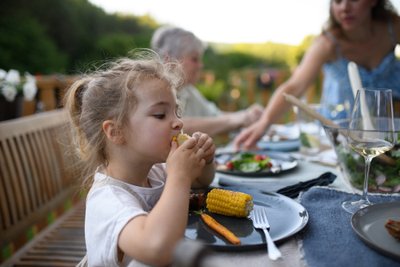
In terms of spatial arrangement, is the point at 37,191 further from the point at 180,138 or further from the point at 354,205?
the point at 354,205

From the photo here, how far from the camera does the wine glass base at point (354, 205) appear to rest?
3.44 feet

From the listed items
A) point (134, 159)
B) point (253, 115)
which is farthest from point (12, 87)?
point (134, 159)

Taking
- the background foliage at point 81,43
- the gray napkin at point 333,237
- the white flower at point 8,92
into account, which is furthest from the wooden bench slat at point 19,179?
the background foliage at point 81,43

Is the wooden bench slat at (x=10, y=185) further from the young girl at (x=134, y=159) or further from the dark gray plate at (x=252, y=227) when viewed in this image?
the dark gray plate at (x=252, y=227)

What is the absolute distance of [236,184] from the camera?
141 cm

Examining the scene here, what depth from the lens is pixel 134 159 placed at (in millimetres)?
1164

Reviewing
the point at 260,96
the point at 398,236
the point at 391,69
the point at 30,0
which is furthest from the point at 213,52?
the point at 398,236

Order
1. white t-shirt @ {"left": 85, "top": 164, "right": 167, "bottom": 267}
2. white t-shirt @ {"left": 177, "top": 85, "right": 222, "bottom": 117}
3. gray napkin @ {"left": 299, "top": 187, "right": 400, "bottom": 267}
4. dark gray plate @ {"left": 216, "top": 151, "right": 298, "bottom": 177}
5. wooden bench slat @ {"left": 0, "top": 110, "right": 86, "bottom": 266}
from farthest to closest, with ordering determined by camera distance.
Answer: white t-shirt @ {"left": 177, "top": 85, "right": 222, "bottom": 117} < wooden bench slat @ {"left": 0, "top": 110, "right": 86, "bottom": 266} < dark gray plate @ {"left": 216, "top": 151, "right": 298, "bottom": 177} < white t-shirt @ {"left": 85, "top": 164, "right": 167, "bottom": 267} < gray napkin @ {"left": 299, "top": 187, "right": 400, "bottom": 267}

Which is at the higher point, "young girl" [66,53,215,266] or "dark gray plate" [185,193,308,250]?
"young girl" [66,53,215,266]

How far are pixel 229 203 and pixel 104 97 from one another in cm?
51

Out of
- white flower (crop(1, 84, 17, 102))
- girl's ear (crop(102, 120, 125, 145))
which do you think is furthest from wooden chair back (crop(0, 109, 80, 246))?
girl's ear (crop(102, 120, 125, 145))

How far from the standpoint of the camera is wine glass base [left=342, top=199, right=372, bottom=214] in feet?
3.44

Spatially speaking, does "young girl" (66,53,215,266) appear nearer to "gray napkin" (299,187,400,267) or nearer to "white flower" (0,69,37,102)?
"gray napkin" (299,187,400,267)

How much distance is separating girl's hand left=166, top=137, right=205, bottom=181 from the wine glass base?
16.5 inches
